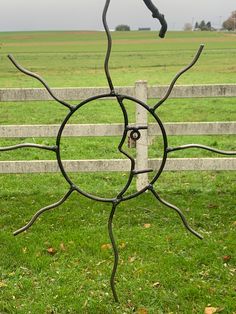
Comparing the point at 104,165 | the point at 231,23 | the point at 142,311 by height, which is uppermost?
the point at 231,23

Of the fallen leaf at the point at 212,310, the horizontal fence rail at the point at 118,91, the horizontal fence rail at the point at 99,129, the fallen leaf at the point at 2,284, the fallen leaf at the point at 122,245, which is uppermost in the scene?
the horizontal fence rail at the point at 118,91

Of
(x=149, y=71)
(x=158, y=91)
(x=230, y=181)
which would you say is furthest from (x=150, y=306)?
(x=149, y=71)

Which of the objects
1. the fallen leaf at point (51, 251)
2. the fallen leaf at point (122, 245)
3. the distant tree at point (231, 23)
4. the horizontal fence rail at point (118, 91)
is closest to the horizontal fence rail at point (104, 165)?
the horizontal fence rail at point (118, 91)

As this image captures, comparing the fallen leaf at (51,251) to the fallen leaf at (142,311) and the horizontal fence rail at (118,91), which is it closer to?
the fallen leaf at (142,311)

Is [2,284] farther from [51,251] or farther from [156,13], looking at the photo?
[156,13]

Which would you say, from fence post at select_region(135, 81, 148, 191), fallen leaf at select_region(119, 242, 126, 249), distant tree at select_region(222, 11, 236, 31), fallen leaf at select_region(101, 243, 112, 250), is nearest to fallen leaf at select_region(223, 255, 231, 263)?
fallen leaf at select_region(119, 242, 126, 249)

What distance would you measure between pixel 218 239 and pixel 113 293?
1.32m

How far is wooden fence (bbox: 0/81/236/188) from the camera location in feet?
16.8

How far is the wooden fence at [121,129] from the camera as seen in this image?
511cm

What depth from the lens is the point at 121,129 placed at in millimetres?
5117

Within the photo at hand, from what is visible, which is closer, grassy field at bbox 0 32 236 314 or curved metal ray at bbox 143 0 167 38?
curved metal ray at bbox 143 0 167 38

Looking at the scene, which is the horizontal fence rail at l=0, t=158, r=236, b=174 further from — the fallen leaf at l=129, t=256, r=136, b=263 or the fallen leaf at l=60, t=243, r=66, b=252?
the fallen leaf at l=129, t=256, r=136, b=263

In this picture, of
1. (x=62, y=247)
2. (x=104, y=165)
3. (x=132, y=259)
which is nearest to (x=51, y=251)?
(x=62, y=247)

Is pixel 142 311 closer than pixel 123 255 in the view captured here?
Yes
